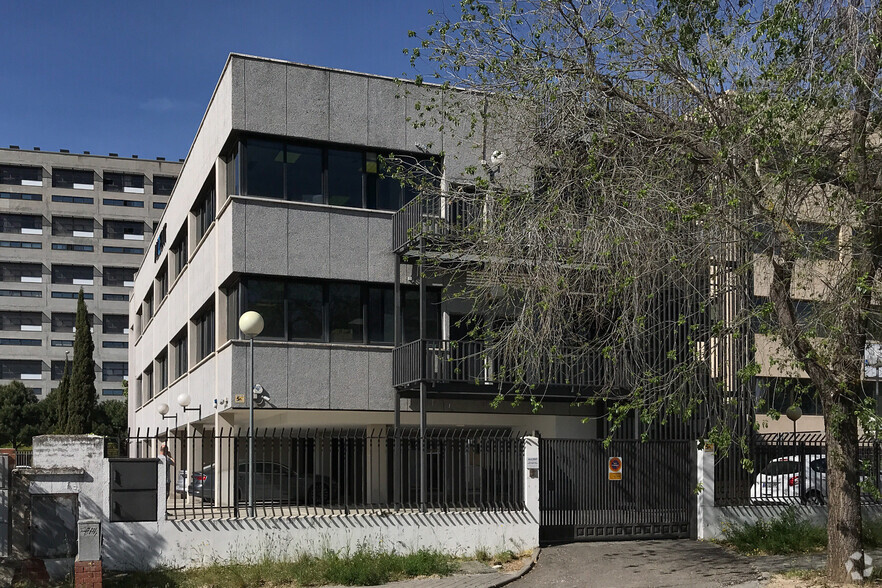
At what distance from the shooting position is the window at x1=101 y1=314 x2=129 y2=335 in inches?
3575

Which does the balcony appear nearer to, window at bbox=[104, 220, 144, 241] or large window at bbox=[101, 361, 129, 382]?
large window at bbox=[101, 361, 129, 382]

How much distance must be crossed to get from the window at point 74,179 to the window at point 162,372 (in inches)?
2250

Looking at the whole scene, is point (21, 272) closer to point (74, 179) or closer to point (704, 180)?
point (74, 179)

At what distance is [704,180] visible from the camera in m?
14.1

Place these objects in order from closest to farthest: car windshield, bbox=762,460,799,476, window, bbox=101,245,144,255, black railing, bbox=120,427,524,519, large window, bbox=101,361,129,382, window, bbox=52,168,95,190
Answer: black railing, bbox=120,427,524,519
car windshield, bbox=762,460,799,476
window, bbox=52,168,95,190
large window, bbox=101,361,129,382
window, bbox=101,245,144,255

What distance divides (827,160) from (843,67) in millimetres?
1189

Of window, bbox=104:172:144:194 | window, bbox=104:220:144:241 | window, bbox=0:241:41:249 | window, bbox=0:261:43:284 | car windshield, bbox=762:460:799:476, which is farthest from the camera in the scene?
window, bbox=104:220:144:241

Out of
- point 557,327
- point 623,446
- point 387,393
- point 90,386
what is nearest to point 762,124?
point 557,327

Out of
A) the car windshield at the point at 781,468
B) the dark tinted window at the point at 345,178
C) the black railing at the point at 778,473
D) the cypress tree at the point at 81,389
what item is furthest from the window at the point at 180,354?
the car windshield at the point at 781,468

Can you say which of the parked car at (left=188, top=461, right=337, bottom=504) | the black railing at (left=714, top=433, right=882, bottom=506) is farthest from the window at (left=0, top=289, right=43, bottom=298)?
the black railing at (left=714, top=433, right=882, bottom=506)

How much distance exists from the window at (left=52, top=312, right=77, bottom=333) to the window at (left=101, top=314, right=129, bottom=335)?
3.26m

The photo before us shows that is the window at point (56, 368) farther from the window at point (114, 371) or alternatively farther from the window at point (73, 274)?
the window at point (73, 274)

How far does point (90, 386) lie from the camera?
48344mm

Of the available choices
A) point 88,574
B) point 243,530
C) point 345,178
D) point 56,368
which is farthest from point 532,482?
point 56,368
